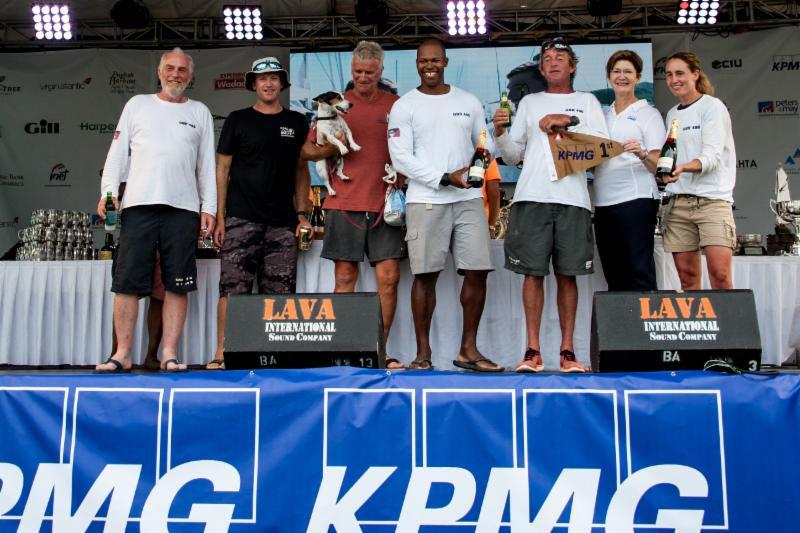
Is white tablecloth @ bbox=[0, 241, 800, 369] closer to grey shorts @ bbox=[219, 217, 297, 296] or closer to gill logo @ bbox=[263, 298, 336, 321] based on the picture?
grey shorts @ bbox=[219, 217, 297, 296]

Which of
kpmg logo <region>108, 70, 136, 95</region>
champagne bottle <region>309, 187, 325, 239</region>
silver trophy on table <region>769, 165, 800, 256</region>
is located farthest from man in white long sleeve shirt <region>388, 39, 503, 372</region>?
kpmg logo <region>108, 70, 136, 95</region>

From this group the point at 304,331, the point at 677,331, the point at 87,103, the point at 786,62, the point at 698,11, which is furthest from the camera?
the point at 87,103

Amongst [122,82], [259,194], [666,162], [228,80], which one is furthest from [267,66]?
[122,82]

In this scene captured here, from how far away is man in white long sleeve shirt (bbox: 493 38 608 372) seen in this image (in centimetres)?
365

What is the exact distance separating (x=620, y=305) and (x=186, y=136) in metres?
2.17

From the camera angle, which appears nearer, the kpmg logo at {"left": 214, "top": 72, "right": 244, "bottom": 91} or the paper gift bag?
the paper gift bag

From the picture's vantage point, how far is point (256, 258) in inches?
158

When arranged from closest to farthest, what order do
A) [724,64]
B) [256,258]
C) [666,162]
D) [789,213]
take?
[666,162] < [256,258] < [789,213] < [724,64]

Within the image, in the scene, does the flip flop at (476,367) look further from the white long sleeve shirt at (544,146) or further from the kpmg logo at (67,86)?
the kpmg logo at (67,86)

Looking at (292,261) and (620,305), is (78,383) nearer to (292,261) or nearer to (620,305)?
(292,261)

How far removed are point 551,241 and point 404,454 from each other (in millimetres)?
1545

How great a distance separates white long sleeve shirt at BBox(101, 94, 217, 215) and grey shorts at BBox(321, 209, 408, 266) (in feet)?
1.92

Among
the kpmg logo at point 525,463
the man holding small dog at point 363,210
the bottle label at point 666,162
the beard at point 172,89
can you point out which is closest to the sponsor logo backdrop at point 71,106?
the beard at point 172,89

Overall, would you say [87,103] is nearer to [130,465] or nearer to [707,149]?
[707,149]
